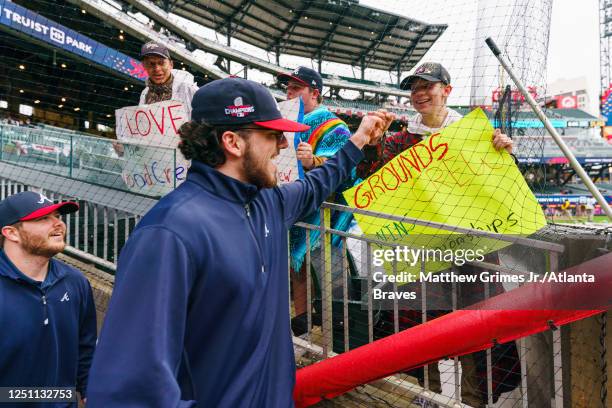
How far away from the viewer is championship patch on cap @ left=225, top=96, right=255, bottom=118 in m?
1.33

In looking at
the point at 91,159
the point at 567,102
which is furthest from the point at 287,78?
the point at 567,102

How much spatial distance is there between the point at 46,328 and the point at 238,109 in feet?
5.72

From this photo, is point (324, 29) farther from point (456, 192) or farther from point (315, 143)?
point (456, 192)

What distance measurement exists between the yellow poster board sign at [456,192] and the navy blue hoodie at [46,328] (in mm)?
1693

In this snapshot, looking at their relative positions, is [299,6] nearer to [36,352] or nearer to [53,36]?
[53,36]

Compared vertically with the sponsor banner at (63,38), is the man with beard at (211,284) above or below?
below

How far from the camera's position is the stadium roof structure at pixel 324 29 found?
4562 mm

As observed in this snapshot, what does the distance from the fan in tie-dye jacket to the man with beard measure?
1245mm

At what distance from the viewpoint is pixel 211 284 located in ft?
3.75

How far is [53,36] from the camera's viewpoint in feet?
49.2

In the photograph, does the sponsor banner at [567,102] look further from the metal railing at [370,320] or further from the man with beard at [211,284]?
the man with beard at [211,284]

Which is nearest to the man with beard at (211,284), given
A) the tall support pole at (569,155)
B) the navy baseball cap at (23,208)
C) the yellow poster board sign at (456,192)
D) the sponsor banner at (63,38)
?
the yellow poster board sign at (456,192)

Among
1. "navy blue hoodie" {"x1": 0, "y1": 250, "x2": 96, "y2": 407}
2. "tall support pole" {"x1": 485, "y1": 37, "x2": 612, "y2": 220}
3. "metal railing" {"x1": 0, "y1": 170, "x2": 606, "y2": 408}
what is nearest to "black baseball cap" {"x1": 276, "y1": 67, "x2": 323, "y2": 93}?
"metal railing" {"x1": 0, "y1": 170, "x2": 606, "y2": 408}

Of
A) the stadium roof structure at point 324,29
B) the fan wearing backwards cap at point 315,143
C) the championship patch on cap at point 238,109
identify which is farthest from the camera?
the stadium roof structure at point 324,29
